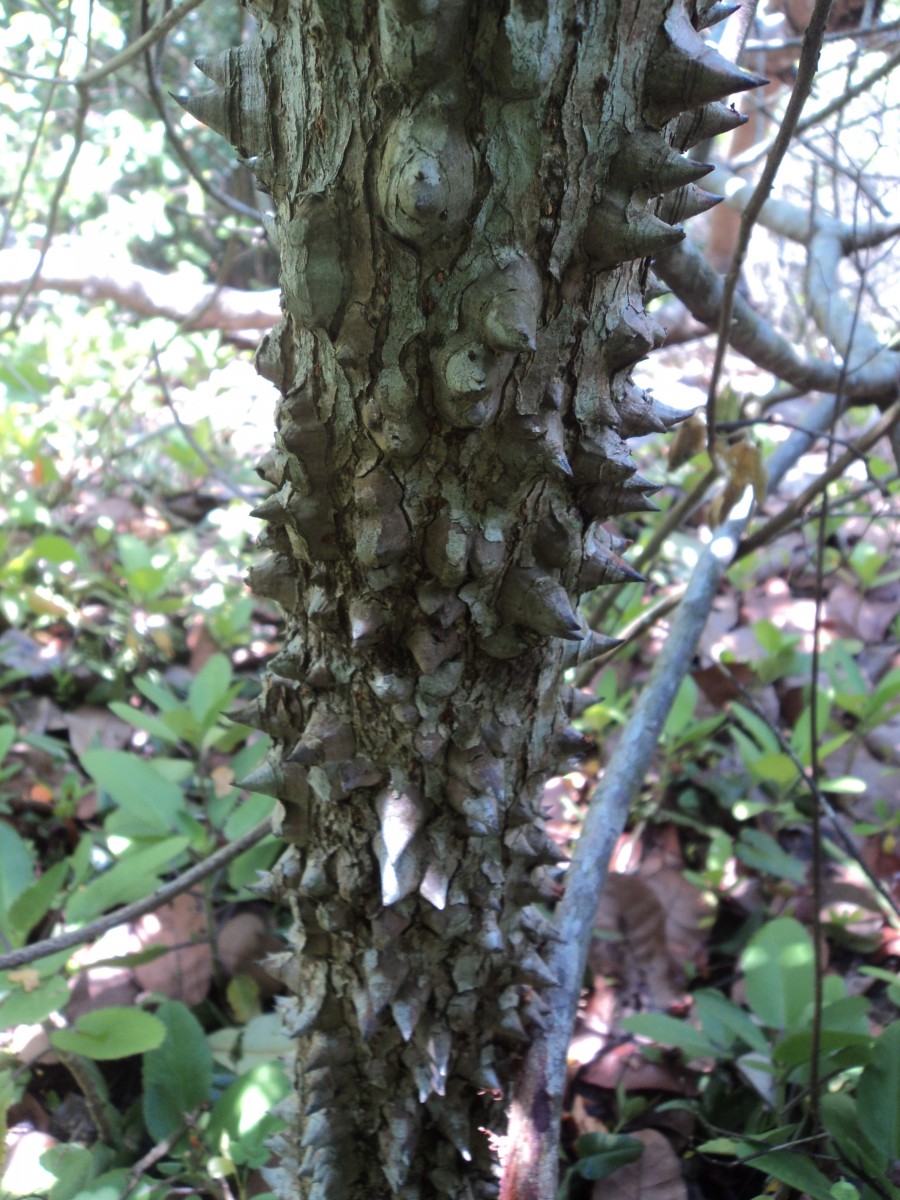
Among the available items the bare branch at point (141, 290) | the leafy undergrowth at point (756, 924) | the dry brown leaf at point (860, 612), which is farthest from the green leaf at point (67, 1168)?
the bare branch at point (141, 290)

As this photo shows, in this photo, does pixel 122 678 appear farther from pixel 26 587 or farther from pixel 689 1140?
pixel 689 1140

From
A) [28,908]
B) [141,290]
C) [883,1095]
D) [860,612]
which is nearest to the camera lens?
[883,1095]

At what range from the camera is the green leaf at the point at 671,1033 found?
1044mm

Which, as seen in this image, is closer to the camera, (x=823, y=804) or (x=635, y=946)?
(x=823, y=804)

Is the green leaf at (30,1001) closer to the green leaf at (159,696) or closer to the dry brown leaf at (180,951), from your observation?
the dry brown leaf at (180,951)

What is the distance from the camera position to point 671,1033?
3.45ft

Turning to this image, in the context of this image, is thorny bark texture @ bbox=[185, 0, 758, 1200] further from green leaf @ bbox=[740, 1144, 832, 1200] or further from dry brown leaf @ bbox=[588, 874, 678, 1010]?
dry brown leaf @ bbox=[588, 874, 678, 1010]

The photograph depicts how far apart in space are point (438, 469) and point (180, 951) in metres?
1.03

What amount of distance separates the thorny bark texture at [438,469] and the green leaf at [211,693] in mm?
623

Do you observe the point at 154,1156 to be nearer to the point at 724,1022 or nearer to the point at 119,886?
the point at 119,886

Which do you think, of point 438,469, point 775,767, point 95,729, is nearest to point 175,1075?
point 95,729

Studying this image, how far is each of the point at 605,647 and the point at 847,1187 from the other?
0.53 m

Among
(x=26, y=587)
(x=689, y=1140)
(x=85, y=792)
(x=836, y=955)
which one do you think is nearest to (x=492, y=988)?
(x=689, y=1140)

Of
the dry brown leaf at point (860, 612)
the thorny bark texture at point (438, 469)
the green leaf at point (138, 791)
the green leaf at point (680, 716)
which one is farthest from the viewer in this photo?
the dry brown leaf at point (860, 612)
